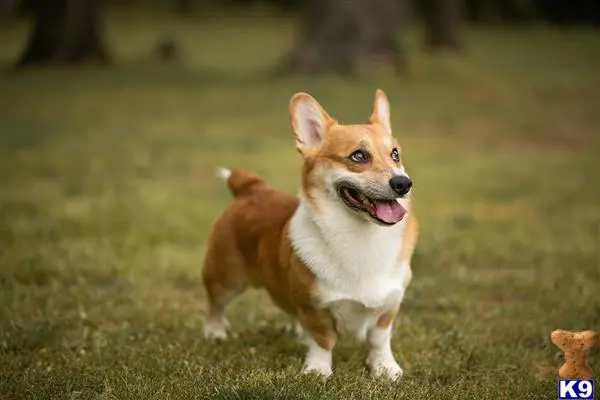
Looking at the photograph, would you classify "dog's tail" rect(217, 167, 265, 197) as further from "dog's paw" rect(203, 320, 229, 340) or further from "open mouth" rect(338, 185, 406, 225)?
"open mouth" rect(338, 185, 406, 225)

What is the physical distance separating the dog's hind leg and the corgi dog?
1.17ft

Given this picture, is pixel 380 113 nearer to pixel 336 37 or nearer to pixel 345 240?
pixel 345 240

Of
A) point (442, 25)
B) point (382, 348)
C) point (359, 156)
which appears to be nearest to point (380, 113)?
point (359, 156)

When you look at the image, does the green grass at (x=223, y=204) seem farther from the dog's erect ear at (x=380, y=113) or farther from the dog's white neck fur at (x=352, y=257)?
the dog's erect ear at (x=380, y=113)

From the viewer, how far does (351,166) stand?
14.7 ft

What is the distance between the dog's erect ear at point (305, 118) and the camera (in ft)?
15.6

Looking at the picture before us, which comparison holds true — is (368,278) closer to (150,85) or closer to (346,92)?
(346,92)

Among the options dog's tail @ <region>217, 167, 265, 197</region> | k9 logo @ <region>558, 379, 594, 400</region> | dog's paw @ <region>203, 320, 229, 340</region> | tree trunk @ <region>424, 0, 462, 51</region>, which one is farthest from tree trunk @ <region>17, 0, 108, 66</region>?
k9 logo @ <region>558, 379, 594, 400</region>

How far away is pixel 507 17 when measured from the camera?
40.6m

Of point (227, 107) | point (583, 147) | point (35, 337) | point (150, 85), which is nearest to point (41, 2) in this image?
point (150, 85)

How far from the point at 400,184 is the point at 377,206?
17 cm

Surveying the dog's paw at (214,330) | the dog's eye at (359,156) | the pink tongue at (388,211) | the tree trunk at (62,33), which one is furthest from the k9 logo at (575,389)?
the tree trunk at (62,33)

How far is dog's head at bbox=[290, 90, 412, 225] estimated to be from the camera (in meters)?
4.39

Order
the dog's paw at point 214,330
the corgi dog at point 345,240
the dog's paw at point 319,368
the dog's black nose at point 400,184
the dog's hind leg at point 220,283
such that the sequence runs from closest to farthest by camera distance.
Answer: the dog's black nose at point 400,184 < the corgi dog at point 345,240 < the dog's paw at point 319,368 < the dog's hind leg at point 220,283 < the dog's paw at point 214,330
